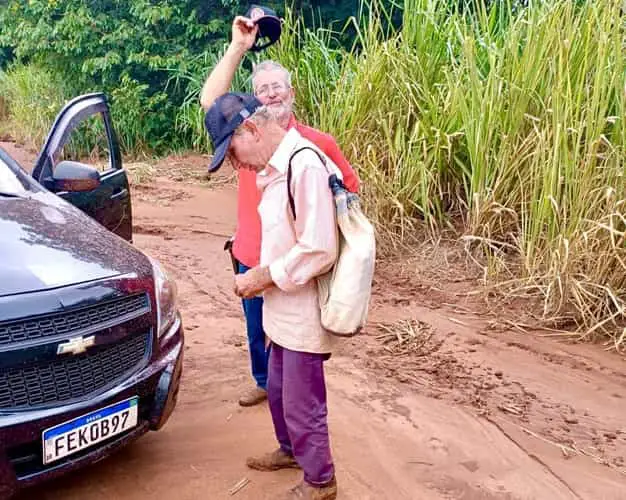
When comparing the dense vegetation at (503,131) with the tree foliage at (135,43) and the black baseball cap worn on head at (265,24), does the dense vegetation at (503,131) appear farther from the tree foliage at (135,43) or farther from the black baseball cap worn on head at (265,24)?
the tree foliage at (135,43)

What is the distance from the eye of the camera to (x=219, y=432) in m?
3.44

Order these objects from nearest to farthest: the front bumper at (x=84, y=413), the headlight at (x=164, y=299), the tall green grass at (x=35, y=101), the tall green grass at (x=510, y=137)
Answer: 1. the front bumper at (x=84, y=413)
2. the headlight at (x=164, y=299)
3. the tall green grass at (x=510, y=137)
4. the tall green grass at (x=35, y=101)

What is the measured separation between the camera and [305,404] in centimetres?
265

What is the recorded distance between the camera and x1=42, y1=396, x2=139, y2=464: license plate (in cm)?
247

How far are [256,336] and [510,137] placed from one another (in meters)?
2.50

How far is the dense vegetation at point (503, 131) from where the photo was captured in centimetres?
449

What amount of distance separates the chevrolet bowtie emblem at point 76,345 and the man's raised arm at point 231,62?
1281 millimetres

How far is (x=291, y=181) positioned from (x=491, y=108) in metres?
3.05

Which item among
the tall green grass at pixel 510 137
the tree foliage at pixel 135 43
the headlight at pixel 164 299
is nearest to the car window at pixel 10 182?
the headlight at pixel 164 299

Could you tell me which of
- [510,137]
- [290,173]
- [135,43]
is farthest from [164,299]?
[135,43]

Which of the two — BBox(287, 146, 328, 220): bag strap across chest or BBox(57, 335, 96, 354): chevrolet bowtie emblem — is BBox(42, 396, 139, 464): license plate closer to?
BBox(57, 335, 96, 354): chevrolet bowtie emblem

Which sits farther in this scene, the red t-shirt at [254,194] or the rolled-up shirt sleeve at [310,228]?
the red t-shirt at [254,194]

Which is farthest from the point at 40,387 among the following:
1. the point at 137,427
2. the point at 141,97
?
the point at 141,97

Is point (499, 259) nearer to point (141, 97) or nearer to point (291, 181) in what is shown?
point (291, 181)
